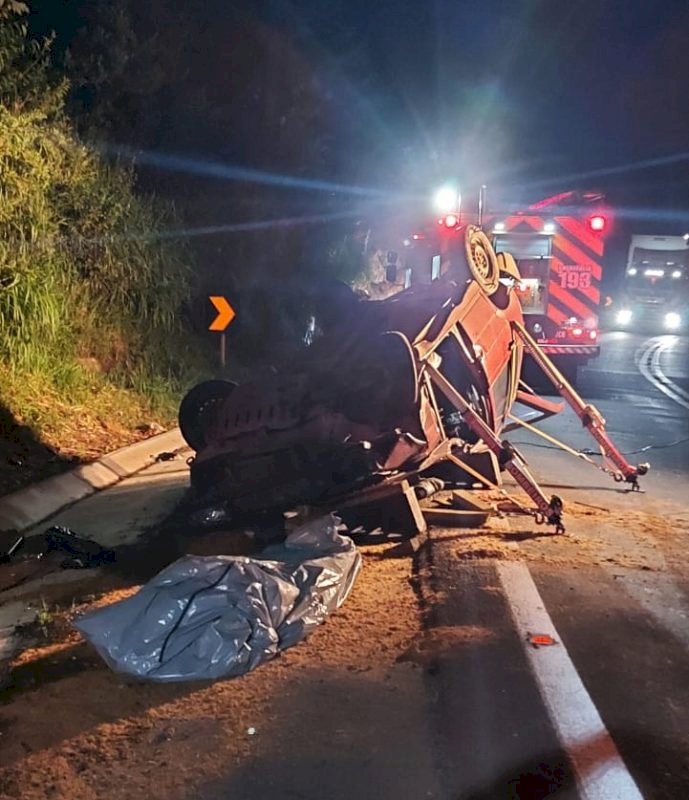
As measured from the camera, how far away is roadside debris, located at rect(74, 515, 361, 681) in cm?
405

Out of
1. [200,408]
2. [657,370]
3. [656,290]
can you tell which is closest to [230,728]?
[200,408]

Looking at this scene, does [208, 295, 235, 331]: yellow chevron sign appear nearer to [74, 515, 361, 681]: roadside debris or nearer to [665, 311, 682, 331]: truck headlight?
[74, 515, 361, 681]: roadside debris

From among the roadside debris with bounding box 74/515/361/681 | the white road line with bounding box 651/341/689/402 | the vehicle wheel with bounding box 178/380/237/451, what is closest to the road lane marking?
the white road line with bounding box 651/341/689/402

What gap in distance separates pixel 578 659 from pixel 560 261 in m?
10.7

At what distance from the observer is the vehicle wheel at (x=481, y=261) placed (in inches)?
270

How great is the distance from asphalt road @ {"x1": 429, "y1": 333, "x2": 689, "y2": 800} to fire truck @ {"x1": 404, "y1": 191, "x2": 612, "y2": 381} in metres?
6.47

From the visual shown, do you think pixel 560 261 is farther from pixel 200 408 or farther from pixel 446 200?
pixel 200 408

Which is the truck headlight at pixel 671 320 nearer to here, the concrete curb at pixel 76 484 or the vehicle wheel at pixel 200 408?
the concrete curb at pixel 76 484

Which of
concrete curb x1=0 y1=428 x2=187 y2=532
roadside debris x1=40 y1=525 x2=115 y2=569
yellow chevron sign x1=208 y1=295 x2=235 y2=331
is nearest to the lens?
roadside debris x1=40 y1=525 x2=115 y2=569

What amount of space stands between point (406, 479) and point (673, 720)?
2.73 metres

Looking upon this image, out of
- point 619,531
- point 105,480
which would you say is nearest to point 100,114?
point 105,480

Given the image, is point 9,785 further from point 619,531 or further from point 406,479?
point 619,531

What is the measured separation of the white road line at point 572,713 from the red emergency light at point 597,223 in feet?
33.2

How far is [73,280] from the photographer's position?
10.6m
